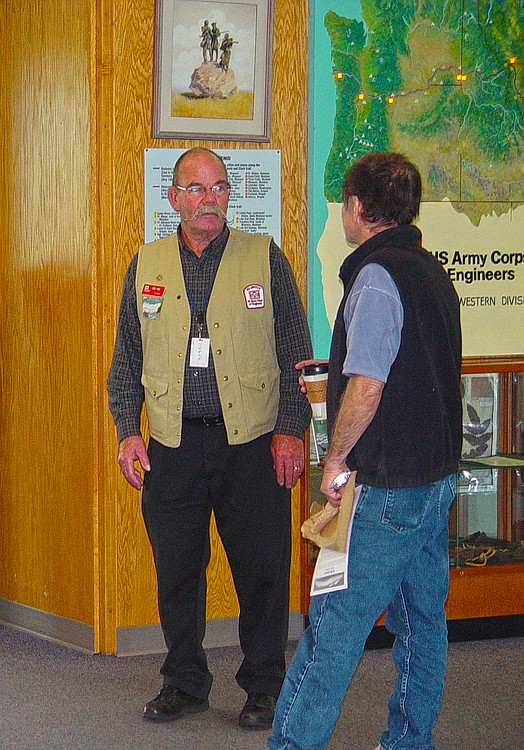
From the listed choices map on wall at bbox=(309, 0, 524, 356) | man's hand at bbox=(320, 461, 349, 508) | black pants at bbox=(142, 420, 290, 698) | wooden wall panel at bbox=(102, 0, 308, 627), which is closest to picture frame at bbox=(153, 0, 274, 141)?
wooden wall panel at bbox=(102, 0, 308, 627)

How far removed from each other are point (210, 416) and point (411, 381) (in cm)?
87

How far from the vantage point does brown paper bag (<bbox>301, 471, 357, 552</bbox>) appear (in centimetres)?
255

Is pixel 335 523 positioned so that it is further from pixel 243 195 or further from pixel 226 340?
pixel 243 195

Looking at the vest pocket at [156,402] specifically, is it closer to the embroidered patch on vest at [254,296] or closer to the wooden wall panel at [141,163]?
the embroidered patch on vest at [254,296]

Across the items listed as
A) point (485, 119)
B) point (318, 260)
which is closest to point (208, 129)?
point (318, 260)

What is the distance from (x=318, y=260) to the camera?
13.3 ft

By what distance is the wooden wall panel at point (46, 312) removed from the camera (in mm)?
3920

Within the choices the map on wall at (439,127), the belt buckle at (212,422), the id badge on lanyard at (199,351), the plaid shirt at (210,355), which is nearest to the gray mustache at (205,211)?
the plaid shirt at (210,355)

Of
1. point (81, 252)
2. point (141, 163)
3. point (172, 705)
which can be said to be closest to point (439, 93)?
point (141, 163)

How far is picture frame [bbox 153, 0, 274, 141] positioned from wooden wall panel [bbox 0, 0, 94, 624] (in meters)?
0.29

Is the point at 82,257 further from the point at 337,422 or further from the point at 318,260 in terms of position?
the point at 337,422

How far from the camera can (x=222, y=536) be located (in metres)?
3.36

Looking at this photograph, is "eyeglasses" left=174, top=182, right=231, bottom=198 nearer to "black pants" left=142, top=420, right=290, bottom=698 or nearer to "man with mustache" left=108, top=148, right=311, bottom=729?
"man with mustache" left=108, top=148, right=311, bottom=729

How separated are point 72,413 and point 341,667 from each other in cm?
181
